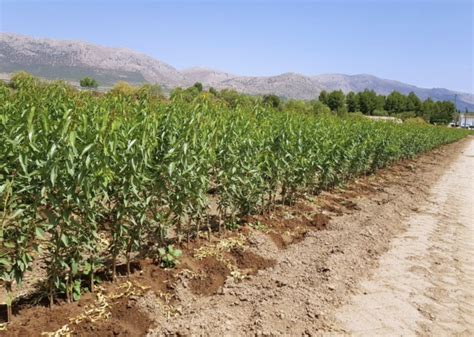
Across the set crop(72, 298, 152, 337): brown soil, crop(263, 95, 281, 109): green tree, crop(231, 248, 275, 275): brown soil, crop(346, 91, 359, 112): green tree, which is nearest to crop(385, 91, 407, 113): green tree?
crop(346, 91, 359, 112): green tree

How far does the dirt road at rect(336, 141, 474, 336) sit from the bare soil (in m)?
0.06

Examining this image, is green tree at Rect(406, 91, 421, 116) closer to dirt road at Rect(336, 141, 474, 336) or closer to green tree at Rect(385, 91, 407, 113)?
green tree at Rect(385, 91, 407, 113)

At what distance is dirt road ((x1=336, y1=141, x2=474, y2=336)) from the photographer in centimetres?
477

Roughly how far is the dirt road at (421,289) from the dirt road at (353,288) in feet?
0.04

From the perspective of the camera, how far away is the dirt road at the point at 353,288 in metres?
4.33

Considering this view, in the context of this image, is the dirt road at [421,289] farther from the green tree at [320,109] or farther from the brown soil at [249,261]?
the green tree at [320,109]

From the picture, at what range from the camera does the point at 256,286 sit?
203 inches

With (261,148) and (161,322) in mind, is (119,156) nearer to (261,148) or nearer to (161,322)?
(161,322)

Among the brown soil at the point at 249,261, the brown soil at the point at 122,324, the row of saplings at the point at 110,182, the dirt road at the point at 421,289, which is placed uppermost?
the row of saplings at the point at 110,182

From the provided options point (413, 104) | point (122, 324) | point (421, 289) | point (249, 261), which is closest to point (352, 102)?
point (413, 104)

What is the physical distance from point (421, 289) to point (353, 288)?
3.37ft

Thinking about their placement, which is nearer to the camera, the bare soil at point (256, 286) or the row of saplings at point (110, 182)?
the row of saplings at point (110, 182)

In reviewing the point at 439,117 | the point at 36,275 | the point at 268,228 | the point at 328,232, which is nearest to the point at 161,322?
the point at 36,275

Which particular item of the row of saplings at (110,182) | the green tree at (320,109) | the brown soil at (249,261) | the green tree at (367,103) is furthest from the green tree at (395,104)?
the brown soil at (249,261)
